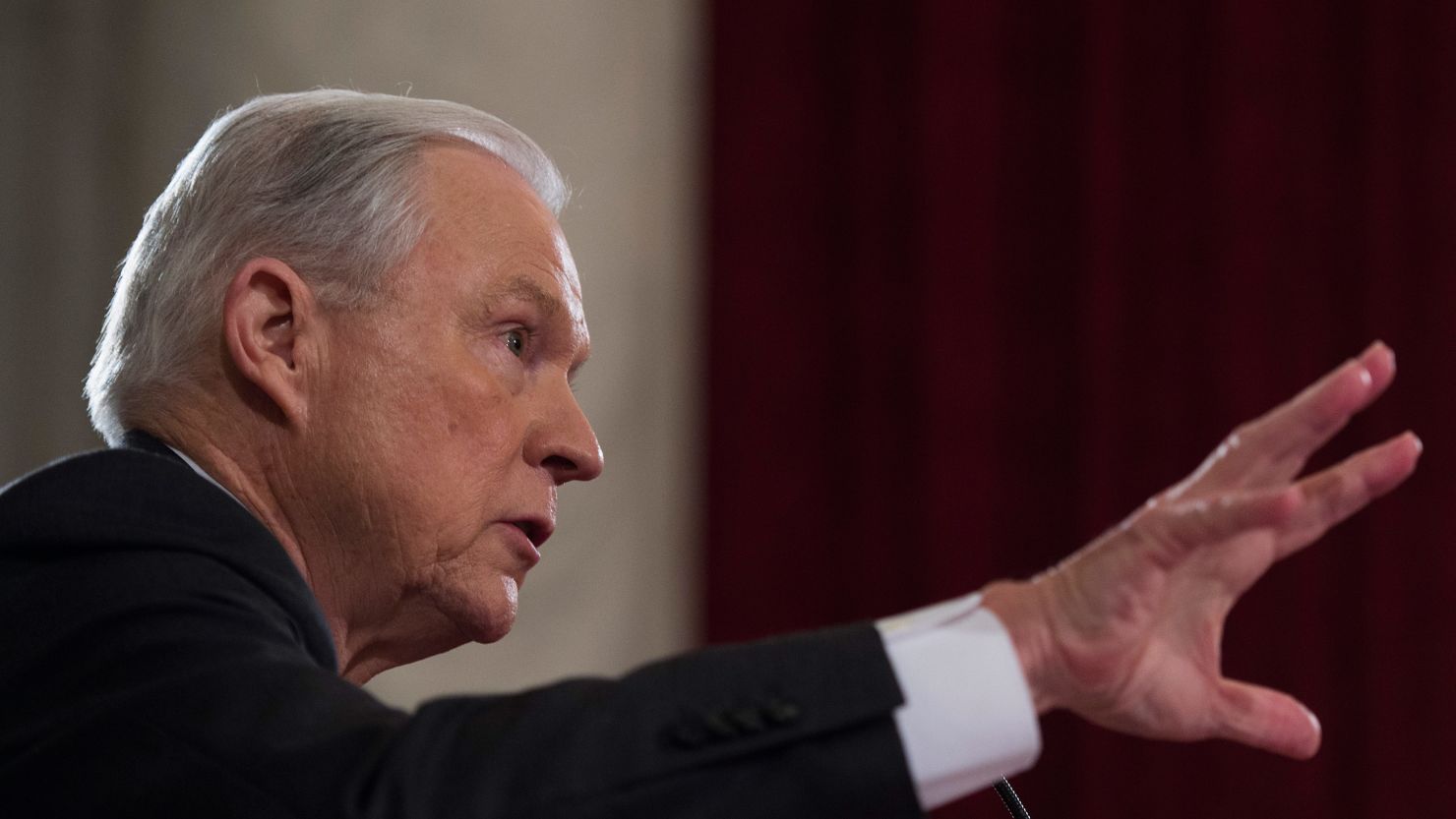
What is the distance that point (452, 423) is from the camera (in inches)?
53.9

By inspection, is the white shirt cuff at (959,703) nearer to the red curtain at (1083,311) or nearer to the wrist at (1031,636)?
the wrist at (1031,636)

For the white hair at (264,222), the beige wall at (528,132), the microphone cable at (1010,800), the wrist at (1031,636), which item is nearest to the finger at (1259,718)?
the wrist at (1031,636)

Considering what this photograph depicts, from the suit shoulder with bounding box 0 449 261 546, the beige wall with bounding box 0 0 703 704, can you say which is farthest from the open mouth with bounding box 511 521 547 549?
the beige wall with bounding box 0 0 703 704

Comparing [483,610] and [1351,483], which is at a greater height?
[1351,483]

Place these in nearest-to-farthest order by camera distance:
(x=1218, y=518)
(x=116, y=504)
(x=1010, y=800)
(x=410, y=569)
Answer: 1. (x=1218, y=518)
2. (x=116, y=504)
3. (x=1010, y=800)
4. (x=410, y=569)

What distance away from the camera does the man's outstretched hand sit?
862 mm

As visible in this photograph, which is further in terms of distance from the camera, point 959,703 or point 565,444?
point 565,444

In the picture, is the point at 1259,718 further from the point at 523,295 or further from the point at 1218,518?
the point at 523,295

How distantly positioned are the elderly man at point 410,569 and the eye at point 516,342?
12mm

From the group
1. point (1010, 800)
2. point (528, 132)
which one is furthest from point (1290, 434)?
point (528, 132)

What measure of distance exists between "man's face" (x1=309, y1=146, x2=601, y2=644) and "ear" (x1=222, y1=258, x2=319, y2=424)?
0.02 m

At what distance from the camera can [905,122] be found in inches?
135

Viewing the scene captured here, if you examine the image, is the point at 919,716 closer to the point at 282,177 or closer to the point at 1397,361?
the point at 282,177

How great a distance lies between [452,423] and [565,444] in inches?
4.9
